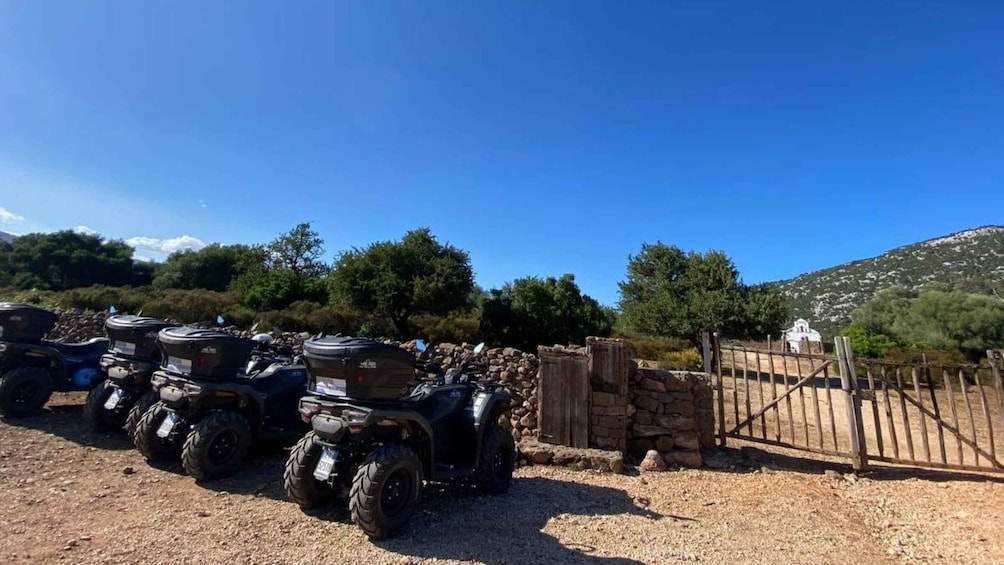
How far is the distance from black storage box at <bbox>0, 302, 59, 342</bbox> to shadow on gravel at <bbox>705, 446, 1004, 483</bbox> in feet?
34.7

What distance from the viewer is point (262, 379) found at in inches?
228

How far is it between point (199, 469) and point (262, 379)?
1356mm

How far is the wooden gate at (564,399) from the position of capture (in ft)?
22.1

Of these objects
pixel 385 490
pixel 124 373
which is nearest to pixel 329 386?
pixel 385 490

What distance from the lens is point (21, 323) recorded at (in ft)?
23.1

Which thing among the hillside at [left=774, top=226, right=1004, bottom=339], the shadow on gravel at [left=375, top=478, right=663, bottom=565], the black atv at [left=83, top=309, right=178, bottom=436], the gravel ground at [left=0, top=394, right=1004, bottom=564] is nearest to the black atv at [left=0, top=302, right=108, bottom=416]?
the gravel ground at [left=0, top=394, right=1004, bottom=564]

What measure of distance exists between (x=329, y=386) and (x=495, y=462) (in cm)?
204

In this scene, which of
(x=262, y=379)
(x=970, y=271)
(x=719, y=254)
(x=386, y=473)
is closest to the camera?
(x=386, y=473)

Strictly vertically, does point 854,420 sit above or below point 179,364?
below

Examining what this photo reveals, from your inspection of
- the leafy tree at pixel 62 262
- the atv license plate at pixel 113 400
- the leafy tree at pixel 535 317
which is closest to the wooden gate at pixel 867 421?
the atv license plate at pixel 113 400

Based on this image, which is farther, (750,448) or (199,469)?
(750,448)

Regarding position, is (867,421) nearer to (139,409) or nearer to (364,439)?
(364,439)

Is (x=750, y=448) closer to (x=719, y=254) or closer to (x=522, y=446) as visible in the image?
(x=522, y=446)

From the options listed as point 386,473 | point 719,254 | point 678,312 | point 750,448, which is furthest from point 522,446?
point 719,254
